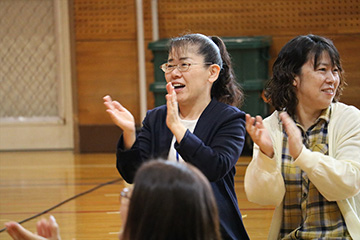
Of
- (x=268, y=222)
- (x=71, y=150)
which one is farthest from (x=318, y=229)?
(x=71, y=150)

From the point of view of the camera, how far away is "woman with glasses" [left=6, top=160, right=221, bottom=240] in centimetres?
122

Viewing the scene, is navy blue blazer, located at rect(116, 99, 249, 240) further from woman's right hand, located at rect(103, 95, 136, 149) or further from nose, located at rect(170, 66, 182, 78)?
nose, located at rect(170, 66, 182, 78)

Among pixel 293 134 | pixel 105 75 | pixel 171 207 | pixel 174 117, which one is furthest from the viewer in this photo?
pixel 105 75

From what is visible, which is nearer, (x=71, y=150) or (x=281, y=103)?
(x=281, y=103)

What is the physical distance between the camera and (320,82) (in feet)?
7.04

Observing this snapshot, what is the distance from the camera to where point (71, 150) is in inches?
273

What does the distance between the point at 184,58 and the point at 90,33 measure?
14.3 feet

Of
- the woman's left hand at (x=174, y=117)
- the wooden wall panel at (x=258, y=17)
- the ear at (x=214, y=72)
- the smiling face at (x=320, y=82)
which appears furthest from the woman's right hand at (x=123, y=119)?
the wooden wall panel at (x=258, y=17)

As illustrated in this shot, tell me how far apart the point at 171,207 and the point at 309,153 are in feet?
2.85

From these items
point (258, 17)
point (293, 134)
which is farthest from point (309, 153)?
point (258, 17)

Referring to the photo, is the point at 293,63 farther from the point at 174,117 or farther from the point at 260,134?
the point at 174,117

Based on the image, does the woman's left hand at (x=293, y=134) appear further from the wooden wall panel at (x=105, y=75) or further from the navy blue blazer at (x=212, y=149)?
the wooden wall panel at (x=105, y=75)

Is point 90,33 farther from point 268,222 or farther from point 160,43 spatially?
point 268,222

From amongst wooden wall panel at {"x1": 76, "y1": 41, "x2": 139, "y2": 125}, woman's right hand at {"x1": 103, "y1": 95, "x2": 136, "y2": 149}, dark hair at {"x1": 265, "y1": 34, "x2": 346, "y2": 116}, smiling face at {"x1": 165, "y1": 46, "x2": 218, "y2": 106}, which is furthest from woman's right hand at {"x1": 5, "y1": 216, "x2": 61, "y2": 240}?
wooden wall panel at {"x1": 76, "y1": 41, "x2": 139, "y2": 125}
